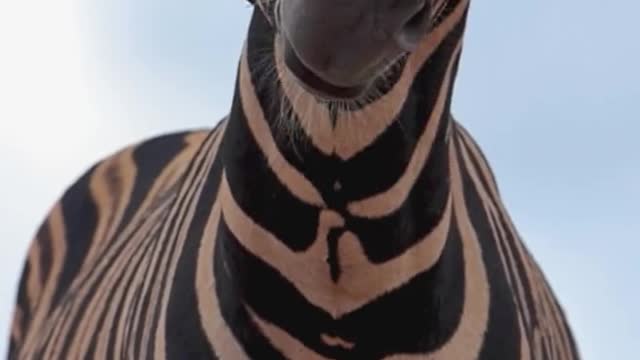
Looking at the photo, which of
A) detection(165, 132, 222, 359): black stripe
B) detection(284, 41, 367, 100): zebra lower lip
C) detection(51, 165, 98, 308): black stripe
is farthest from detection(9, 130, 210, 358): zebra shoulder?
detection(284, 41, 367, 100): zebra lower lip

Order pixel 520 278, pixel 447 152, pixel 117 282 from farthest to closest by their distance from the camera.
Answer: pixel 117 282
pixel 520 278
pixel 447 152

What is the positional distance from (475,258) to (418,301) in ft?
0.73

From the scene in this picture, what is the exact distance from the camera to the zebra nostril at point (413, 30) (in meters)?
2.10

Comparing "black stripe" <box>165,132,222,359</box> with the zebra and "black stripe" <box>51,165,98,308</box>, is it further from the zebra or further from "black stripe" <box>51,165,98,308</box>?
"black stripe" <box>51,165,98,308</box>

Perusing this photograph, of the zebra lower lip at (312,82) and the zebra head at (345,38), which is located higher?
the zebra head at (345,38)

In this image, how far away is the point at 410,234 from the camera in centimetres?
259

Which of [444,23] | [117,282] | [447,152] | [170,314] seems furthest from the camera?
[117,282]

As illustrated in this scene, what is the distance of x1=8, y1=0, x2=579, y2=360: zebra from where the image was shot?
2.17m

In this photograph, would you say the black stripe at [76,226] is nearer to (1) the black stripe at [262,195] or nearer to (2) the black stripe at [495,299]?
(2) the black stripe at [495,299]

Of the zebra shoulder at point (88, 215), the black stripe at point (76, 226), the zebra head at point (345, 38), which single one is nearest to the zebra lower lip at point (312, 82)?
the zebra head at point (345, 38)

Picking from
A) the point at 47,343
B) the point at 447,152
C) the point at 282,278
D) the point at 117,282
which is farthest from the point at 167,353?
the point at 47,343

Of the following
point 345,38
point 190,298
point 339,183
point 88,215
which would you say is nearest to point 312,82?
point 345,38

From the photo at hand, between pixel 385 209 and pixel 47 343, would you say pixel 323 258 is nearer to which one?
pixel 385 209

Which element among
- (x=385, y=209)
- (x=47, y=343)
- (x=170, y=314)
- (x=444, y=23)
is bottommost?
(x=47, y=343)
